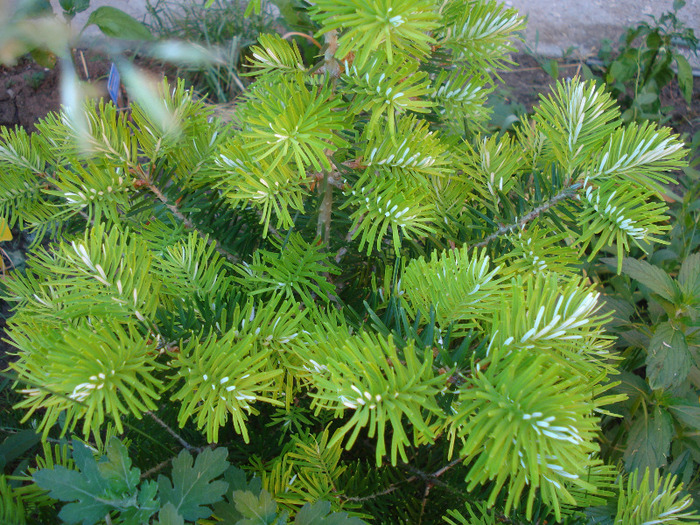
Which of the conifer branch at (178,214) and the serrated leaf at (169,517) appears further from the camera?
the conifer branch at (178,214)

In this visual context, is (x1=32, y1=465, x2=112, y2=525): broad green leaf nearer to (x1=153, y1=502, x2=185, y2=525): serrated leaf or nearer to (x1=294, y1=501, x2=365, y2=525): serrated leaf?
(x1=153, y1=502, x2=185, y2=525): serrated leaf

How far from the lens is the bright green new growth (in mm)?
371

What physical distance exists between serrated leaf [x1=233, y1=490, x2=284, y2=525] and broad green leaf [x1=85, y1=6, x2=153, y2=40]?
1485mm

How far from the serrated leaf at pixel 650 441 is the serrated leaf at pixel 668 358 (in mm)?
81

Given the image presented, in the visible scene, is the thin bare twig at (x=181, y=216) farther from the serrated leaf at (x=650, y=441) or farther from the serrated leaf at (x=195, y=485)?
the serrated leaf at (x=650, y=441)

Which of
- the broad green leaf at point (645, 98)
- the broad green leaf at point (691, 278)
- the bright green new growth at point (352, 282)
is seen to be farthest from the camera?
the broad green leaf at point (645, 98)

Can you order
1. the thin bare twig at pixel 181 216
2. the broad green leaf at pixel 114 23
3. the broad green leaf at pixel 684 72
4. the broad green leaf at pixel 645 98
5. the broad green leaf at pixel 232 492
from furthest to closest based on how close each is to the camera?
the broad green leaf at pixel 684 72 → the broad green leaf at pixel 645 98 → the broad green leaf at pixel 114 23 → the thin bare twig at pixel 181 216 → the broad green leaf at pixel 232 492

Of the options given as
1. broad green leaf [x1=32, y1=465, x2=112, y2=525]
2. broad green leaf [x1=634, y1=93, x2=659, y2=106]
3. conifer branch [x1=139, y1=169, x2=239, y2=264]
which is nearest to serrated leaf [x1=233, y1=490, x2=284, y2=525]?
broad green leaf [x1=32, y1=465, x2=112, y2=525]

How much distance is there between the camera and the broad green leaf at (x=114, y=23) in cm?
149

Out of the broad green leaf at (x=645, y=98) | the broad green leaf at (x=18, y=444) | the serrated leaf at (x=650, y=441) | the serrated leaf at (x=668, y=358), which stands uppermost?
the broad green leaf at (x=645, y=98)

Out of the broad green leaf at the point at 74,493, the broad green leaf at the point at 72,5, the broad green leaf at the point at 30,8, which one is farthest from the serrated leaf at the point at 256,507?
the broad green leaf at the point at 30,8

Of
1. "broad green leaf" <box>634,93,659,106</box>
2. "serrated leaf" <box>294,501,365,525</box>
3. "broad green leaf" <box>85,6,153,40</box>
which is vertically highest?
"broad green leaf" <box>85,6,153,40</box>

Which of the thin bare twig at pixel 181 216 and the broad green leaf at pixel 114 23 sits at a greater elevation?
the broad green leaf at pixel 114 23

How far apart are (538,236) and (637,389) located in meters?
0.53
